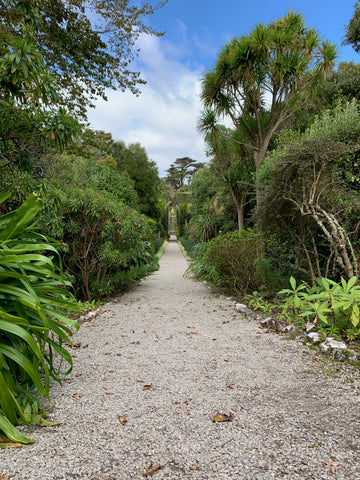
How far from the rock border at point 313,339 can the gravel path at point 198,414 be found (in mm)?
119

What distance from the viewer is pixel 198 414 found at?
5.55 ft

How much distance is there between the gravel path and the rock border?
0.39 feet

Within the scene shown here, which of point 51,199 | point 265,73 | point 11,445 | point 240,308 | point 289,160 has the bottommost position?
point 240,308

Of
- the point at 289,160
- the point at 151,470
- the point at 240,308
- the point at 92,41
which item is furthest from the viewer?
the point at 92,41

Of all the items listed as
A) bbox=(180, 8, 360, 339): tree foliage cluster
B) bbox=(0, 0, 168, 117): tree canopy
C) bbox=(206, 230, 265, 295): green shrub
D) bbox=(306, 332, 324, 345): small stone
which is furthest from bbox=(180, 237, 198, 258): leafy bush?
bbox=(306, 332, 324, 345): small stone

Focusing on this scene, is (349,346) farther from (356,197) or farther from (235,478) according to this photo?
(356,197)

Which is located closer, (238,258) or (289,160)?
(289,160)

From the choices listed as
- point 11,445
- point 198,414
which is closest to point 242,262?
point 198,414

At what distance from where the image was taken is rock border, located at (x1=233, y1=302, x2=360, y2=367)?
7.79 feet

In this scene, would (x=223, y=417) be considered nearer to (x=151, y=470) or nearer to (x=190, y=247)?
(x=151, y=470)

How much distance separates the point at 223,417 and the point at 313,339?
1528 millimetres

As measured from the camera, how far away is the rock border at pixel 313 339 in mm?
2375

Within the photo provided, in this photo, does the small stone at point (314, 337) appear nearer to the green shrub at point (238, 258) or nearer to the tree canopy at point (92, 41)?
the green shrub at point (238, 258)

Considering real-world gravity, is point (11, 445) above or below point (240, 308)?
above
